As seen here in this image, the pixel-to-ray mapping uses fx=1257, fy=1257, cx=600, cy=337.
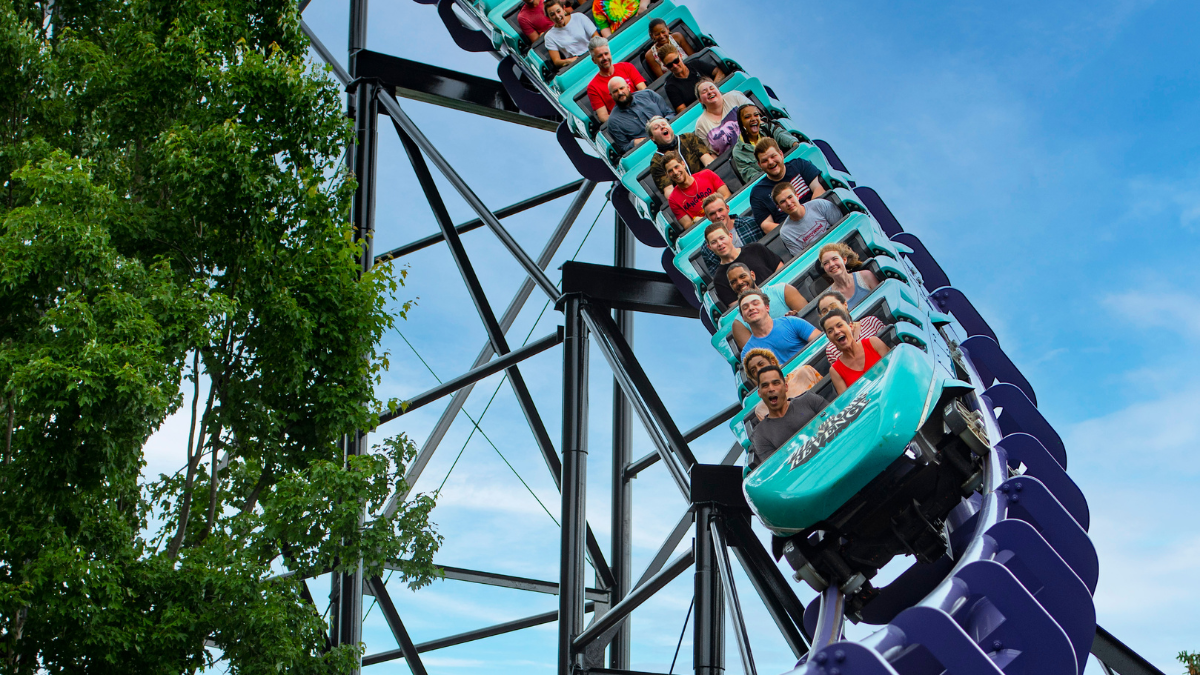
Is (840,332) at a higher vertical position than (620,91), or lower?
lower

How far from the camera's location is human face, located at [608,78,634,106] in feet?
28.6

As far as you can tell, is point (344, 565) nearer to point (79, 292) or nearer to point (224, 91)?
point (79, 292)

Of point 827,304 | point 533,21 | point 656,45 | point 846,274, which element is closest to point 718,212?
point 846,274

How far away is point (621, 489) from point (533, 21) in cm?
419

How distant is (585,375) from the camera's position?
8.80m

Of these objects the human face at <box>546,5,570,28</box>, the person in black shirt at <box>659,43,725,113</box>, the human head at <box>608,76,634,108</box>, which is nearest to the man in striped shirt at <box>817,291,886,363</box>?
the human head at <box>608,76,634,108</box>

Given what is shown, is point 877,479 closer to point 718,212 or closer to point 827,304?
point 827,304

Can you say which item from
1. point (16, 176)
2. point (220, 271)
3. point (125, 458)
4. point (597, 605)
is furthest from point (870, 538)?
point (597, 605)

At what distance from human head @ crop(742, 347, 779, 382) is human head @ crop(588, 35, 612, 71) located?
11.3 feet

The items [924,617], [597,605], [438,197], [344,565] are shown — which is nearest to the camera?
[924,617]

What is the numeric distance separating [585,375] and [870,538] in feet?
11.7

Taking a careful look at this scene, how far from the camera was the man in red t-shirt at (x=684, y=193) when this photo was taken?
316 inches

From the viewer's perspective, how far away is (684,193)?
8.08m

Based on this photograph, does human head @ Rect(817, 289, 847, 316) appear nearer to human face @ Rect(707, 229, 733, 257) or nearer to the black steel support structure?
human face @ Rect(707, 229, 733, 257)
